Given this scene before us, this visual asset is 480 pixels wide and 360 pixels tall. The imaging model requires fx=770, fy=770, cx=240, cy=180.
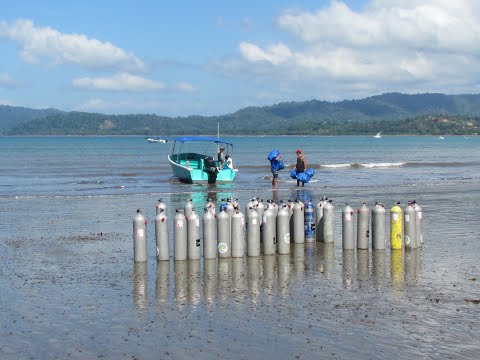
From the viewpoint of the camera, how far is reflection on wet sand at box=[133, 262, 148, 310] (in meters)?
11.9

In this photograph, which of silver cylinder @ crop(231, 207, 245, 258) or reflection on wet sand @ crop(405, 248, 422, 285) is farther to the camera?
silver cylinder @ crop(231, 207, 245, 258)

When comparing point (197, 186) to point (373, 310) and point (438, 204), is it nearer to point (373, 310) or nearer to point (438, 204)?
point (438, 204)

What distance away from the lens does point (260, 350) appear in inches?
382

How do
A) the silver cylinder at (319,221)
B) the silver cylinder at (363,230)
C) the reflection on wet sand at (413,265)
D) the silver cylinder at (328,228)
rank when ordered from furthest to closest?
the silver cylinder at (319,221) → the silver cylinder at (328,228) → the silver cylinder at (363,230) → the reflection on wet sand at (413,265)

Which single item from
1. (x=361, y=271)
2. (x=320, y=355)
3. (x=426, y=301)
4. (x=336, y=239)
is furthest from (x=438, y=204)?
(x=320, y=355)

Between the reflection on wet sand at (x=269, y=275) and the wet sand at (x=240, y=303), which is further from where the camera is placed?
the reflection on wet sand at (x=269, y=275)

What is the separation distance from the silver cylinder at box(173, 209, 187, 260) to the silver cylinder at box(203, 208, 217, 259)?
406 mm

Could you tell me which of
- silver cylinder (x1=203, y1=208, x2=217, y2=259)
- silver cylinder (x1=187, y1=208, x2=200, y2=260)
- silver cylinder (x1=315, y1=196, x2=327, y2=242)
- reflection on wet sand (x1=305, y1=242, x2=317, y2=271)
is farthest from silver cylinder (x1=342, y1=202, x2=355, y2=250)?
silver cylinder (x1=187, y1=208, x2=200, y2=260)

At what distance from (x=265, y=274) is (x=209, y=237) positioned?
1.67 m

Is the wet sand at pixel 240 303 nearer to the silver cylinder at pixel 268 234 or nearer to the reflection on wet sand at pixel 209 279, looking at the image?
the reflection on wet sand at pixel 209 279

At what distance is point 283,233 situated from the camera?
16.0 m

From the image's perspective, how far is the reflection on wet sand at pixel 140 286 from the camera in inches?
470

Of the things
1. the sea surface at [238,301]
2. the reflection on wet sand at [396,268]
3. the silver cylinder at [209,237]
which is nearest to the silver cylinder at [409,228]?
the reflection on wet sand at [396,268]

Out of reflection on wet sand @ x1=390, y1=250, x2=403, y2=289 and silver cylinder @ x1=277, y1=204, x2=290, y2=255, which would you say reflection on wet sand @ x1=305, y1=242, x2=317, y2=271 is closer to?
silver cylinder @ x1=277, y1=204, x2=290, y2=255
